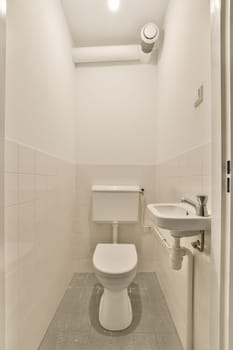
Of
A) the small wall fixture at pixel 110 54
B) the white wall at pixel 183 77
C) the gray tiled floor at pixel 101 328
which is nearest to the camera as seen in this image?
the white wall at pixel 183 77

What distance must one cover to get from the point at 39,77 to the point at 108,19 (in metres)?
1.04

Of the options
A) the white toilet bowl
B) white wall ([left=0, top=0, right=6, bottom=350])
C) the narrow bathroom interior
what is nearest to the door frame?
the narrow bathroom interior

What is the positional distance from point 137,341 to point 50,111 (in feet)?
5.27

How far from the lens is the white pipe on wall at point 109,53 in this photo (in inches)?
76.0

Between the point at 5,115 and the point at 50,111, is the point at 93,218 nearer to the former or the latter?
the point at 50,111

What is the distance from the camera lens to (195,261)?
1025 millimetres

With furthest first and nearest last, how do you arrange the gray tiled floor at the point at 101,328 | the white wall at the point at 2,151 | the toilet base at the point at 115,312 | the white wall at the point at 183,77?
the toilet base at the point at 115,312 → the gray tiled floor at the point at 101,328 → the white wall at the point at 183,77 → the white wall at the point at 2,151

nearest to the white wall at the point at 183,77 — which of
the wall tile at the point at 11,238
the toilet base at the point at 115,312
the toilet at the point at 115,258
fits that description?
the toilet at the point at 115,258

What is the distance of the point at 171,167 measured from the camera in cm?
153

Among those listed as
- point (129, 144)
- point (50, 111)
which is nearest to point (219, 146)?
point (50, 111)

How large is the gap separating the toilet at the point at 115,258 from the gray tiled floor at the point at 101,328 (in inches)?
2.9

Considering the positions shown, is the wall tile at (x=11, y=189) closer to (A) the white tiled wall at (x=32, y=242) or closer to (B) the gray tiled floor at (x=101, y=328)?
(A) the white tiled wall at (x=32, y=242)

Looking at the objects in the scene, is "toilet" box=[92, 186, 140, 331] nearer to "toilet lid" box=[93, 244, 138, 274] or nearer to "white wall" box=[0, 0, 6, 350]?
"toilet lid" box=[93, 244, 138, 274]

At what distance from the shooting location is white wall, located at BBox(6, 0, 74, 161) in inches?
35.7
